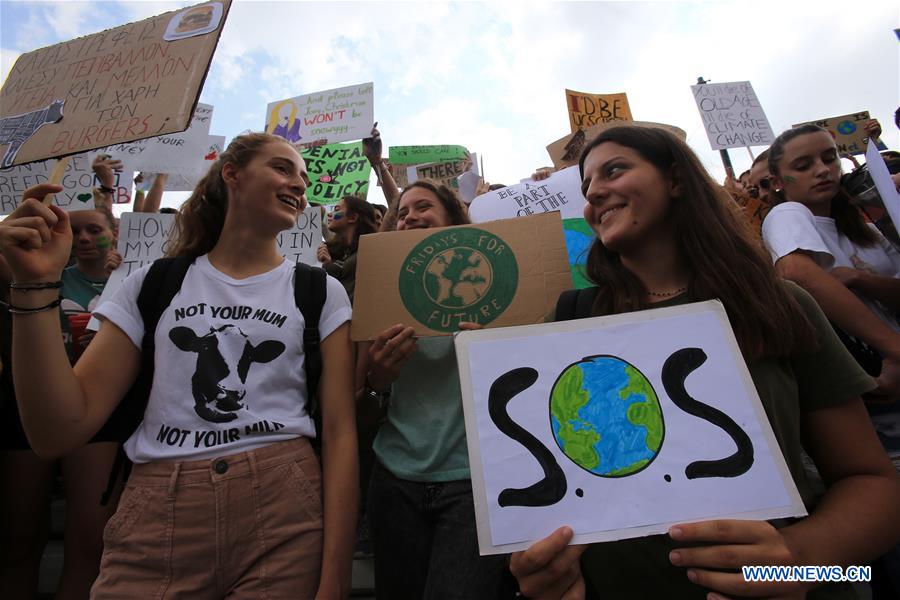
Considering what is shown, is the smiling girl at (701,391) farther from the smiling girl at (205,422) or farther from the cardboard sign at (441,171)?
the cardboard sign at (441,171)

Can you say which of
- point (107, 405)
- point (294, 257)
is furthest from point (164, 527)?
point (294, 257)

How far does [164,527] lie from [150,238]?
2.56 metres

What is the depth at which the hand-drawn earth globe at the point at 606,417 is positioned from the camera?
1.04 metres

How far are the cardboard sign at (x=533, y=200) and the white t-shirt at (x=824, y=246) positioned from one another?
3.35 ft

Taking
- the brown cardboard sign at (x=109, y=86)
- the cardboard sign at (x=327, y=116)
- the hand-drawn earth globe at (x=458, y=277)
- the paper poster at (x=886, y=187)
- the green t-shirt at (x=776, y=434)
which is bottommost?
the green t-shirt at (x=776, y=434)

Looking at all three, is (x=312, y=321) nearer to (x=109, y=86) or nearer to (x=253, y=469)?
(x=253, y=469)

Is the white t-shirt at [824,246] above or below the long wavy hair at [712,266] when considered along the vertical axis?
above

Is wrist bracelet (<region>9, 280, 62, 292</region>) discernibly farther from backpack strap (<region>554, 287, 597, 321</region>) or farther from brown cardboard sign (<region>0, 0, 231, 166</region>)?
backpack strap (<region>554, 287, 597, 321</region>)

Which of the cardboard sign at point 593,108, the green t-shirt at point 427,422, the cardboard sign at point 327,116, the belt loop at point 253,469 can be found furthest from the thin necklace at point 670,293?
the cardboard sign at point 327,116

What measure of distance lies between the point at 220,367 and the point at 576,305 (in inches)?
45.9

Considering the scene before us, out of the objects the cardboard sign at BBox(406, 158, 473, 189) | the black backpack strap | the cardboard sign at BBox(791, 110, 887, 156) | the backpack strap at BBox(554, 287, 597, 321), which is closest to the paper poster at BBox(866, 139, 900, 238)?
the backpack strap at BBox(554, 287, 597, 321)

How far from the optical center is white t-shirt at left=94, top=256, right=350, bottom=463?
149cm

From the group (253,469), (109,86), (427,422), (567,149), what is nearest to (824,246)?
(427,422)

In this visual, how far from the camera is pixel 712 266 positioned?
4.58ft
